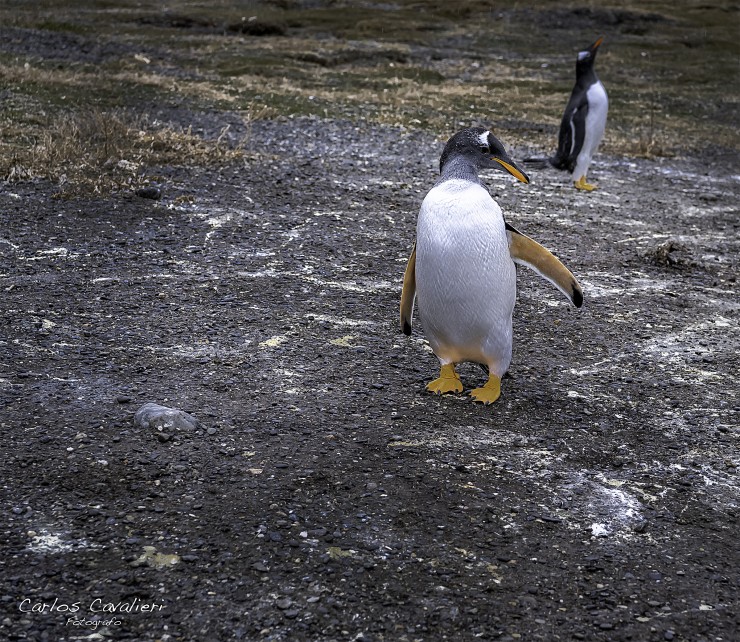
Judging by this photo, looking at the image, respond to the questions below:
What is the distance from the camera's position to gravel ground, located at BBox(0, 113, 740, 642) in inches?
126

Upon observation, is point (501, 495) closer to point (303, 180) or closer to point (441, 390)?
point (441, 390)

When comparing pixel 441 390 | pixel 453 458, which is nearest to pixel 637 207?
pixel 441 390

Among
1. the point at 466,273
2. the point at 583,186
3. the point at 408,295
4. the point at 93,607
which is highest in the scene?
the point at 466,273

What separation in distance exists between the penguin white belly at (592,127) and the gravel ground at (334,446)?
2280 millimetres

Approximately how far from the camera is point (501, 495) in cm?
389

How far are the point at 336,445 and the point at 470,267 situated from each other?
1.12 metres

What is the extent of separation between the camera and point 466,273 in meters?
4.64

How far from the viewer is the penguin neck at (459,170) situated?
4844mm

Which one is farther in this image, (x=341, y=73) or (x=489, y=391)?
(x=341, y=73)

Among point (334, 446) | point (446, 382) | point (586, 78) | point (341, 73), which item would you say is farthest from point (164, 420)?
point (341, 73)

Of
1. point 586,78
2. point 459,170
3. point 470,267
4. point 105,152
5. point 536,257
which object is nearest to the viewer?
point 470,267

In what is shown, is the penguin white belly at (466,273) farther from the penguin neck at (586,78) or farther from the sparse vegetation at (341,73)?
the penguin neck at (586,78)

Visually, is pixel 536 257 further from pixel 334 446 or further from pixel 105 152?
pixel 105 152

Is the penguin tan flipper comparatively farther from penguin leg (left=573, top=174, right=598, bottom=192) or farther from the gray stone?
penguin leg (left=573, top=174, right=598, bottom=192)
